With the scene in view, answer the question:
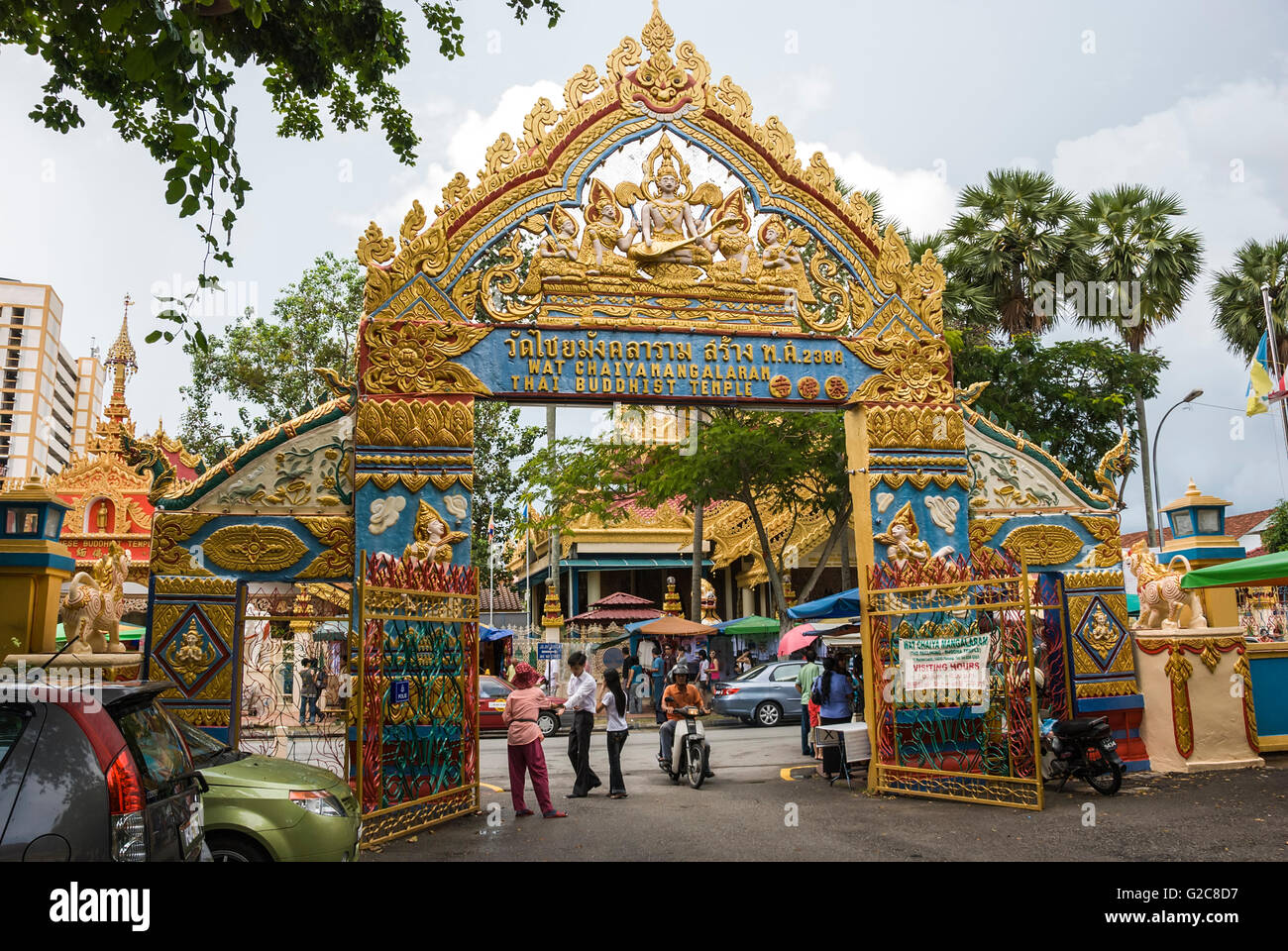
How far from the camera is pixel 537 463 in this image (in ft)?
75.9

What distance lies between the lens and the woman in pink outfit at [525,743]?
1002cm

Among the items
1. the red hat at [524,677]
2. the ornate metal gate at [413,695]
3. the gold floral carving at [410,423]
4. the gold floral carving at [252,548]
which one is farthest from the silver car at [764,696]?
the gold floral carving at [252,548]

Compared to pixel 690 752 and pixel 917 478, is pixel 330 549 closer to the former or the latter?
pixel 690 752

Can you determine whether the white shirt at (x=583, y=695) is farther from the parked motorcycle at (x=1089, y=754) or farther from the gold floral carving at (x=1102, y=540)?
the gold floral carving at (x=1102, y=540)

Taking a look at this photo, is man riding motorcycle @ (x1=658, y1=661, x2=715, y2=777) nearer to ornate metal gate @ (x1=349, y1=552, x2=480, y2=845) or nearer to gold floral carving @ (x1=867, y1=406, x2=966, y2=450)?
ornate metal gate @ (x1=349, y1=552, x2=480, y2=845)

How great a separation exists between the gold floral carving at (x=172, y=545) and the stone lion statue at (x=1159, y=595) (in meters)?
10.9

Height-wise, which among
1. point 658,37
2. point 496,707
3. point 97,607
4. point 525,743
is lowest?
point 496,707

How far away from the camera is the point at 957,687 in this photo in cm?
1010

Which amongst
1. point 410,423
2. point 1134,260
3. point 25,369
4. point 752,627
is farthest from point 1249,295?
point 25,369

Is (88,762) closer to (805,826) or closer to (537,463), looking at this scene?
(805,826)

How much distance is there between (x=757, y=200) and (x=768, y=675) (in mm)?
12924

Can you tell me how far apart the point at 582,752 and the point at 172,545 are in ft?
16.1

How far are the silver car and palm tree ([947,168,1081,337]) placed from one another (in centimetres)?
945

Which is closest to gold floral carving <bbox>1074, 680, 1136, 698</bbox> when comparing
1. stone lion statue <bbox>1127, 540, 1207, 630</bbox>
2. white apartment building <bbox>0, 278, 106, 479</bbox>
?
stone lion statue <bbox>1127, 540, 1207, 630</bbox>
